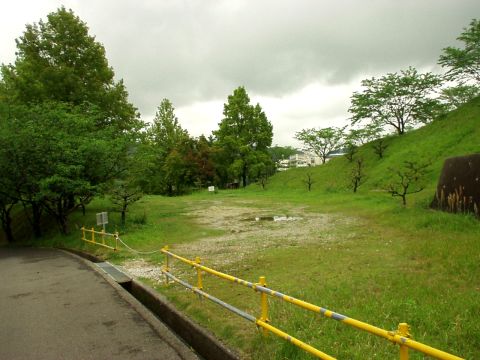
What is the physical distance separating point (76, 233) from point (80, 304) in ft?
38.7

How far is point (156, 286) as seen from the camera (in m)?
8.03

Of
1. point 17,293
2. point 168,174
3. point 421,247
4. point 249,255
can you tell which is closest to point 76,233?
point 17,293

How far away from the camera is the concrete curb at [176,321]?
489 centimetres

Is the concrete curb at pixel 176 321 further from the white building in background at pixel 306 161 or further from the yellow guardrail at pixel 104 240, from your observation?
the white building in background at pixel 306 161

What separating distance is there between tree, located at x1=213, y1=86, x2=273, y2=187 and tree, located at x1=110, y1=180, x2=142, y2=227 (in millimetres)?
25280

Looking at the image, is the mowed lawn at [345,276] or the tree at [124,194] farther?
the tree at [124,194]

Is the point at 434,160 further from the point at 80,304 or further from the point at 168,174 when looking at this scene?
the point at 168,174

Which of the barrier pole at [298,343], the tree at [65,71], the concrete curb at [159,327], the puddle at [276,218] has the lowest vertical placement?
the concrete curb at [159,327]

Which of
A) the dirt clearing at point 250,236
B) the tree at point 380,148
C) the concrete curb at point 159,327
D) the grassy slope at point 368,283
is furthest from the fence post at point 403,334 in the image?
the tree at point 380,148

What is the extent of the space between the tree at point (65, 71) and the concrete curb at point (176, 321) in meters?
16.2

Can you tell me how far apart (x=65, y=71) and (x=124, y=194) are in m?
9.86

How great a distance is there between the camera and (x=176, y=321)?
622cm

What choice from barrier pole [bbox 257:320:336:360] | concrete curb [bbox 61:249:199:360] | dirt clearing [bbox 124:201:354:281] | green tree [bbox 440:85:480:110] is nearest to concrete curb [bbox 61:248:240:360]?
concrete curb [bbox 61:249:199:360]

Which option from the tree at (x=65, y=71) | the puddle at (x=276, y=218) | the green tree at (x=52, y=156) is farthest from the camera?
→ the tree at (x=65, y=71)
